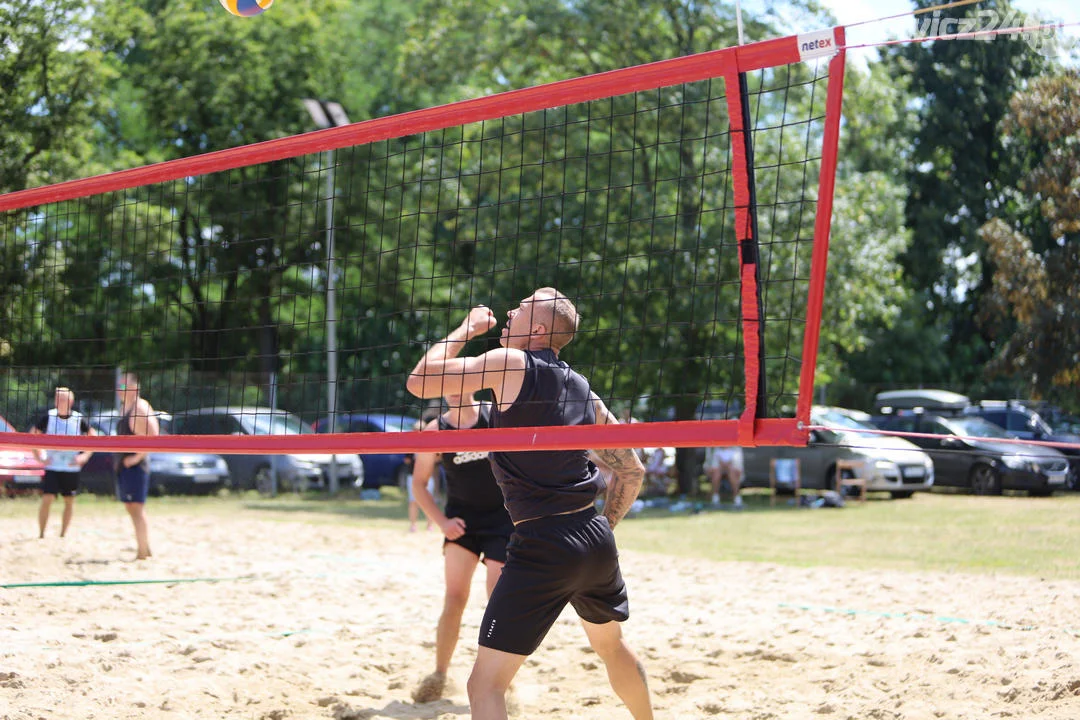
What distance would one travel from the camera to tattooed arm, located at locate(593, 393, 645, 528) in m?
4.05

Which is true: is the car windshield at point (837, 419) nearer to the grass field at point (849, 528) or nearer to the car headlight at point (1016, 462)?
the grass field at point (849, 528)

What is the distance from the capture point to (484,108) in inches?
157

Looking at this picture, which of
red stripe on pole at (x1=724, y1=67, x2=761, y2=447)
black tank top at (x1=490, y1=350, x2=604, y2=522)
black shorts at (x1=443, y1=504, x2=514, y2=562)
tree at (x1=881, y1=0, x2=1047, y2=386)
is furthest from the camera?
tree at (x1=881, y1=0, x2=1047, y2=386)

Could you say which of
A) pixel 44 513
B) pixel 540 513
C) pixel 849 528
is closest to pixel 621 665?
pixel 540 513

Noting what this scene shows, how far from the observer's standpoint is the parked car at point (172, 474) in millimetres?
16312

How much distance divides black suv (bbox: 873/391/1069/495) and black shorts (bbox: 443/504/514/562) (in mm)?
9392

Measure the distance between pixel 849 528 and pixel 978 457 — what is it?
3578 millimetres

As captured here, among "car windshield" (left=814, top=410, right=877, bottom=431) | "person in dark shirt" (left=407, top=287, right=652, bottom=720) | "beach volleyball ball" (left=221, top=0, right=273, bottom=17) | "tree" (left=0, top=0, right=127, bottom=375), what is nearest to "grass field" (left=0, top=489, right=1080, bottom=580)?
"car windshield" (left=814, top=410, right=877, bottom=431)

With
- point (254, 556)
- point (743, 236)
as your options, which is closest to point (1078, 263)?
point (254, 556)

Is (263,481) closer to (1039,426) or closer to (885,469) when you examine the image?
(885,469)

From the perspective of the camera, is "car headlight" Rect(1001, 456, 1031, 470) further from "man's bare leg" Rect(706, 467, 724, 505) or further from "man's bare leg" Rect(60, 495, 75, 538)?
"man's bare leg" Rect(60, 495, 75, 538)

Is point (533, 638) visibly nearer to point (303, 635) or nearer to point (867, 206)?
point (303, 635)

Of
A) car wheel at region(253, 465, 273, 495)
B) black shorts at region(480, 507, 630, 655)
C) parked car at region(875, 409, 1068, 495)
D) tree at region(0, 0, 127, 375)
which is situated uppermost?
tree at region(0, 0, 127, 375)

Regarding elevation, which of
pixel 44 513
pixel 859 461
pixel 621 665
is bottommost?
pixel 44 513
